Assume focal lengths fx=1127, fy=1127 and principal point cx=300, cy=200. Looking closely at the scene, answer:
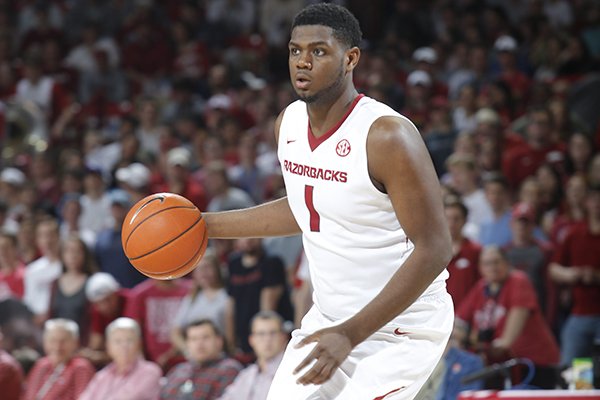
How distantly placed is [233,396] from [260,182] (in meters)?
3.63

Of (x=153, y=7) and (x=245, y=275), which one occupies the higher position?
(x=153, y=7)

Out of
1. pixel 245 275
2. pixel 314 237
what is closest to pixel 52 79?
pixel 245 275

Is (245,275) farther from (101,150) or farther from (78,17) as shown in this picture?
(78,17)

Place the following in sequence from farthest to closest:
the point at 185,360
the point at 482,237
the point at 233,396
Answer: the point at 482,237 < the point at 185,360 < the point at 233,396

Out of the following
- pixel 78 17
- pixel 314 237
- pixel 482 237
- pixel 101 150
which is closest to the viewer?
pixel 314 237

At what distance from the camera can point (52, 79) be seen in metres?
13.1

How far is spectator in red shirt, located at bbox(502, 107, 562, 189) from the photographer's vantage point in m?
9.27

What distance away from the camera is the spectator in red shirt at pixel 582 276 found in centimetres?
753

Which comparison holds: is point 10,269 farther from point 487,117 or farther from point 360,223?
point 360,223

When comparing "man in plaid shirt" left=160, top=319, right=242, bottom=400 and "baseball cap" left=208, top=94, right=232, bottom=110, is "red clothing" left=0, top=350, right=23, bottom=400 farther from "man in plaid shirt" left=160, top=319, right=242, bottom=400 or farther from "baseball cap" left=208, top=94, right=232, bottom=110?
"baseball cap" left=208, top=94, right=232, bottom=110

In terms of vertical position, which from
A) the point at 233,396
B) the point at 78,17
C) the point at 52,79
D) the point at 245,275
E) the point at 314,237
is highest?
the point at 78,17

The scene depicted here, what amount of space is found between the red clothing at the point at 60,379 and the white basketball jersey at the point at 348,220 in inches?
169

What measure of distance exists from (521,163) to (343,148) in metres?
6.01

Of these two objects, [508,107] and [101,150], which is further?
[101,150]
